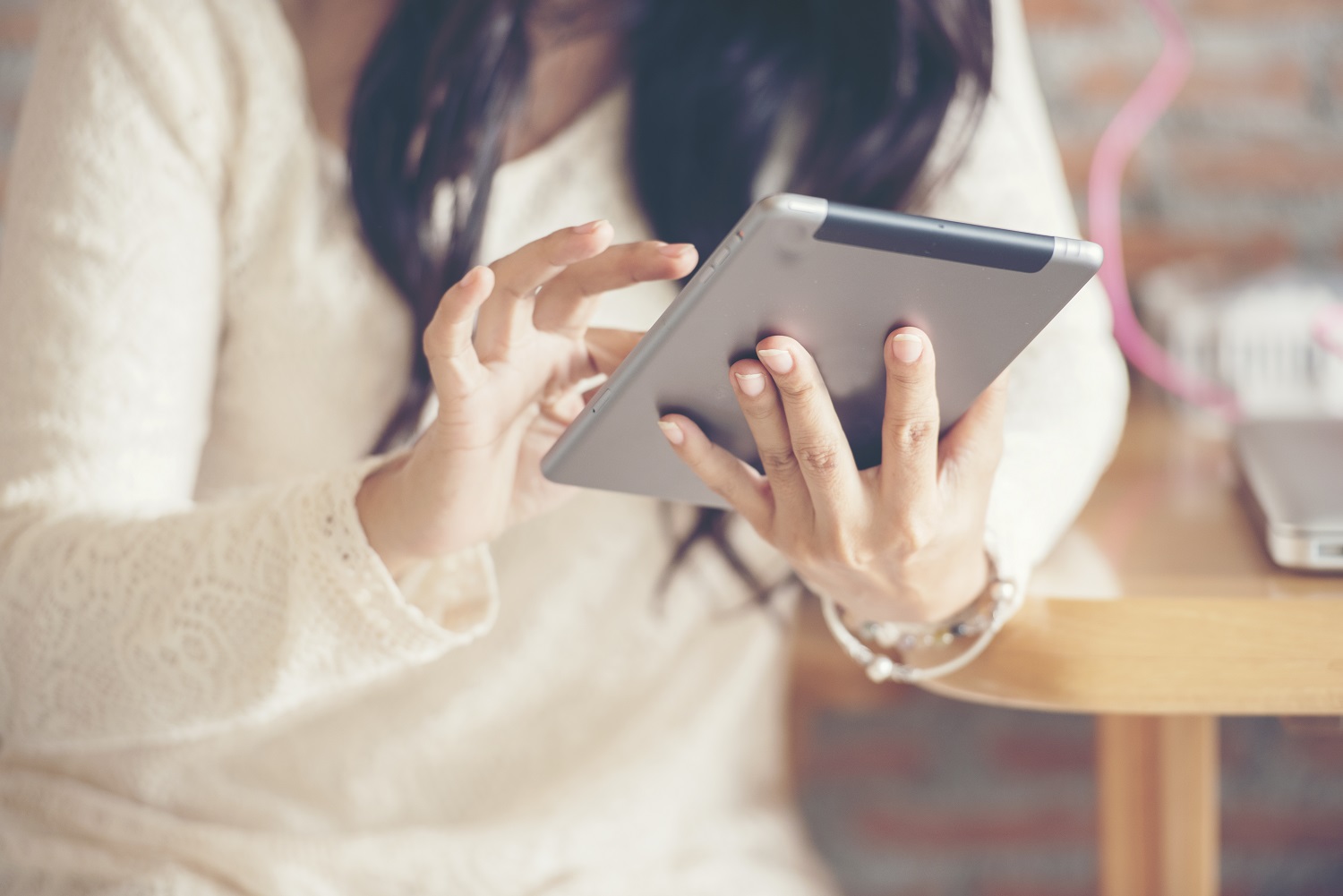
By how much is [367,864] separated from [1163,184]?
0.97 m

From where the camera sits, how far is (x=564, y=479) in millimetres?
503

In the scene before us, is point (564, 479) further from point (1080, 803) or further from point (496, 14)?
point (1080, 803)

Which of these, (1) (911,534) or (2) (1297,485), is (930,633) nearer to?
(1) (911,534)

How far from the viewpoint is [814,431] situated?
42 cm

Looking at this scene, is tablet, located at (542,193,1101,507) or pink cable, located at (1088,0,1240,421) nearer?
tablet, located at (542,193,1101,507)

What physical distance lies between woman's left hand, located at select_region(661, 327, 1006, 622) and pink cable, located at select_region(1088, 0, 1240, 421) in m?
0.60

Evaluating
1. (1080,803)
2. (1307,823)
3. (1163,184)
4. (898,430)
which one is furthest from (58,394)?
(1307,823)

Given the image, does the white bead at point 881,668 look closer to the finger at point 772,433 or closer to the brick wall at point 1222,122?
the finger at point 772,433

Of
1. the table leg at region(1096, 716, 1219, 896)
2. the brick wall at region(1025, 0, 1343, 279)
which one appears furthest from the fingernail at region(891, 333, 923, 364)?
the brick wall at region(1025, 0, 1343, 279)

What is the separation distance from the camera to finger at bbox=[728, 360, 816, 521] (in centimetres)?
41

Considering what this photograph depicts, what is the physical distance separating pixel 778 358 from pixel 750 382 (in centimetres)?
2

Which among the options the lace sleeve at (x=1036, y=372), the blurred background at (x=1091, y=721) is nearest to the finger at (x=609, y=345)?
the lace sleeve at (x=1036, y=372)

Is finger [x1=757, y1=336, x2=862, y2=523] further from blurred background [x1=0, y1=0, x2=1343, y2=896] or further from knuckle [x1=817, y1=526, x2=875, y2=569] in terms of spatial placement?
blurred background [x1=0, y1=0, x2=1343, y2=896]

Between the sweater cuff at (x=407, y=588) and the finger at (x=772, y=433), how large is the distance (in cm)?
17
